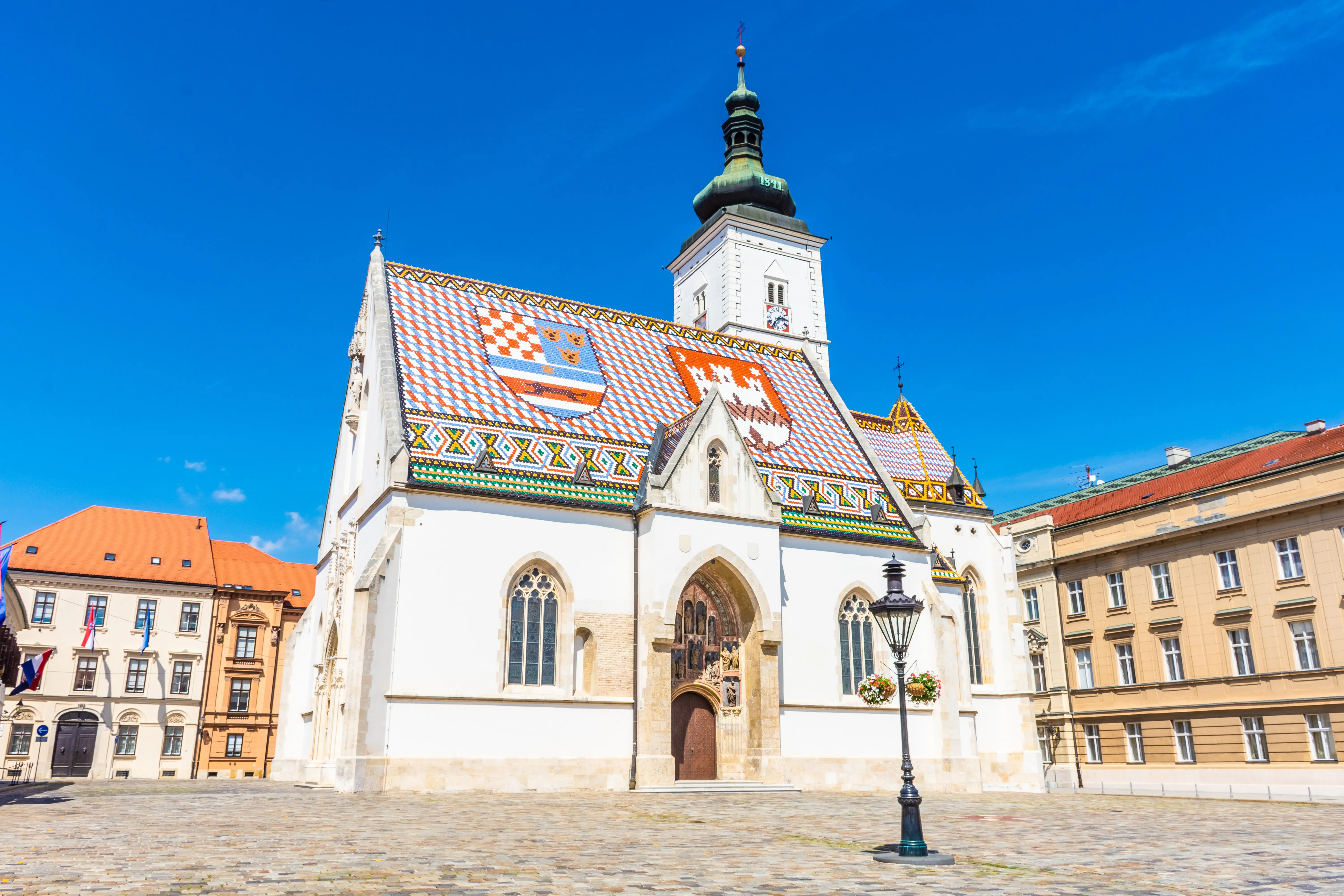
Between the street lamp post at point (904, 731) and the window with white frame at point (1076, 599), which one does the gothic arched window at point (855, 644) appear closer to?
the street lamp post at point (904, 731)

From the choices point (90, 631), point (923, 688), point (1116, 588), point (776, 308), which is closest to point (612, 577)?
point (923, 688)

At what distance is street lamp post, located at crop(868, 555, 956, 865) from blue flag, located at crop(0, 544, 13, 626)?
16441 mm

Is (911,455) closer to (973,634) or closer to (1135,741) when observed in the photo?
(973,634)

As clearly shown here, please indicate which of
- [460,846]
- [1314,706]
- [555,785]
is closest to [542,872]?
[460,846]

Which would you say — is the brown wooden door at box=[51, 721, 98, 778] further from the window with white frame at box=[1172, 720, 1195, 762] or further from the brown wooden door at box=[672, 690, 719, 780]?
the window with white frame at box=[1172, 720, 1195, 762]

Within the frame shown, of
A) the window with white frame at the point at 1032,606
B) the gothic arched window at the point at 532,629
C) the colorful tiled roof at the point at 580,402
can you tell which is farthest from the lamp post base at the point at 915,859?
the window with white frame at the point at 1032,606

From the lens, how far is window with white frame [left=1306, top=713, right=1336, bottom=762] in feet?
99.0

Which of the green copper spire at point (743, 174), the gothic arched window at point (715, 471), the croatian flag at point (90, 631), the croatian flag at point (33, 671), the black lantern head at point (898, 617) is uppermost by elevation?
the green copper spire at point (743, 174)

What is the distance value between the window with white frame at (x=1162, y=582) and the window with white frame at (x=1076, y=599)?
3485 millimetres

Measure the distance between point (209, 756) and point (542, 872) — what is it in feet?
142

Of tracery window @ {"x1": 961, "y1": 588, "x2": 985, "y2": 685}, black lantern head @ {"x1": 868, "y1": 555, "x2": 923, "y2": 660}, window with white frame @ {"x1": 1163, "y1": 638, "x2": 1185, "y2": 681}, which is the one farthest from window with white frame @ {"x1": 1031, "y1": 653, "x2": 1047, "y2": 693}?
black lantern head @ {"x1": 868, "y1": 555, "x2": 923, "y2": 660}

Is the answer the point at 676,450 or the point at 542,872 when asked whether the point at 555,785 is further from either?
the point at 542,872

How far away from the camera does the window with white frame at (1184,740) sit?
34719mm

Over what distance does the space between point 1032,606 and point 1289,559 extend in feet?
40.0
